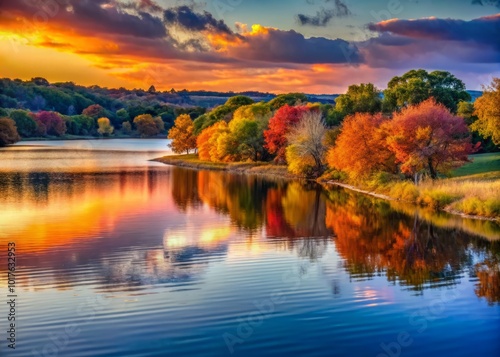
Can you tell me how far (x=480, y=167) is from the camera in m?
59.1

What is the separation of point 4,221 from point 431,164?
34206mm

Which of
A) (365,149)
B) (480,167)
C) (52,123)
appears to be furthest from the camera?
(52,123)

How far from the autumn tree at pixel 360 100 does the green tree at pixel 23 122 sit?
362 feet

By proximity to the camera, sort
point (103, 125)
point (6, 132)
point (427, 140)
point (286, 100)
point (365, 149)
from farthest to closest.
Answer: point (103, 125) → point (6, 132) → point (286, 100) → point (365, 149) → point (427, 140)

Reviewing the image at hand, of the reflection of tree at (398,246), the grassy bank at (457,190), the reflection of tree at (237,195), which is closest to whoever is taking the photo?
the reflection of tree at (398,246)

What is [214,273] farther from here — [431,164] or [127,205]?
[431,164]

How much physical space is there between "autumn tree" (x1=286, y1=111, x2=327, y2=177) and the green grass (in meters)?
16.1

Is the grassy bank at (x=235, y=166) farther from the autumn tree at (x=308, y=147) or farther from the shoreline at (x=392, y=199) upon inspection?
the shoreline at (x=392, y=199)

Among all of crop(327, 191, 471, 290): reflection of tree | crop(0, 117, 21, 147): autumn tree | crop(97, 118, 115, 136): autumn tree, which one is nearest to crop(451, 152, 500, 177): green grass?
crop(327, 191, 471, 290): reflection of tree

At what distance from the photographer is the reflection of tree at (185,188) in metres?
48.4

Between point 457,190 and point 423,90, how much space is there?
137 ft

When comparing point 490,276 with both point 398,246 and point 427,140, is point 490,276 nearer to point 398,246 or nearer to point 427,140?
point 398,246

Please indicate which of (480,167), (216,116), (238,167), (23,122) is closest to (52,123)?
(23,122)

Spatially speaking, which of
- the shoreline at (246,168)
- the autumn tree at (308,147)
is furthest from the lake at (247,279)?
the autumn tree at (308,147)
